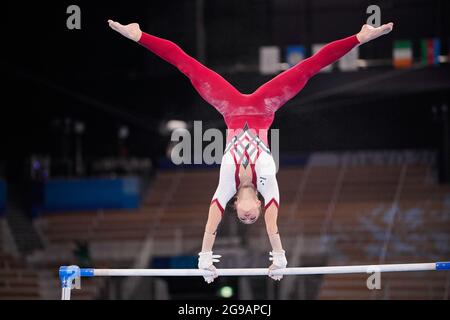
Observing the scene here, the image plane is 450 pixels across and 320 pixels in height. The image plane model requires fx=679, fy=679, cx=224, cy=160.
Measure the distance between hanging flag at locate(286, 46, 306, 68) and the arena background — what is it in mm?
574

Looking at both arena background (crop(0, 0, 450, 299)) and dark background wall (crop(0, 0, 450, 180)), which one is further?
arena background (crop(0, 0, 450, 299))

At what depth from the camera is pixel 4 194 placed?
14547 millimetres

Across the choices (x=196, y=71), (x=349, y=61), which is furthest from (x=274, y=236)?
(x=349, y=61)

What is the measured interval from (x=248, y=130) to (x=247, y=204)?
2.44 feet

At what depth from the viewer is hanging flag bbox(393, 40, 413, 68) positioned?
10477 mm

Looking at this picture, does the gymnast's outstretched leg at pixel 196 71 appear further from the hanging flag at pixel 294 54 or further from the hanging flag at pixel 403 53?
the hanging flag at pixel 403 53

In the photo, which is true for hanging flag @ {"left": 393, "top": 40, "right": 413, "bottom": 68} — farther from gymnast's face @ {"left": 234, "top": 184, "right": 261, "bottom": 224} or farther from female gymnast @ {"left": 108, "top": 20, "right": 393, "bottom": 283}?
gymnast's face @ {"left": 234, "top": 184, "right": 261, "bottom": 224}

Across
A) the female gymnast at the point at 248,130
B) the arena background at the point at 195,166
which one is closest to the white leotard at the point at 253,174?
the female gymnast at the point at 248,130

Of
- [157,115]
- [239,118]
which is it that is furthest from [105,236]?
[239,118]

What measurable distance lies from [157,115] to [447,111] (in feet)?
16.9

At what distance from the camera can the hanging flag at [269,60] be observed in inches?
398

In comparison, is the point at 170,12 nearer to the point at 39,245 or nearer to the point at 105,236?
the point at 105,236

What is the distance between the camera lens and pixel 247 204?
5.38 meters

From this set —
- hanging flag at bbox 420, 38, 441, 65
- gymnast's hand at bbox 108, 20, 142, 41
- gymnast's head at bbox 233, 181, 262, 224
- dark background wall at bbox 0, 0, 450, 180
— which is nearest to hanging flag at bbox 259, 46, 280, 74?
dark background wall at bbox 0, 0, 450, 180
